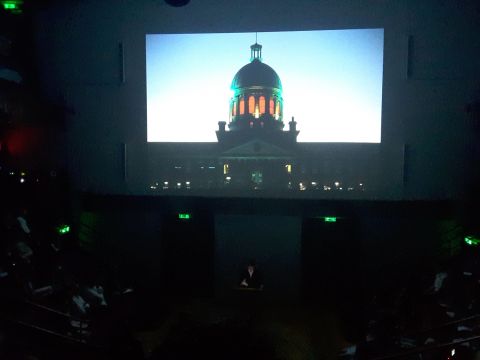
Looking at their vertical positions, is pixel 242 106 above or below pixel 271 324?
above

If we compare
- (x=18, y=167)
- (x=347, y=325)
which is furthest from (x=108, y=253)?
(x=347, y=325)

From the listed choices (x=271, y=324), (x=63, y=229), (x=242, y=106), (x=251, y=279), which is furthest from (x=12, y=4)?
(x=242, y=106)

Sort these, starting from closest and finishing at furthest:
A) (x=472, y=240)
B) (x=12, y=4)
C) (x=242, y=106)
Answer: (x=12, y=4) → (x=472, y=240) → (x=242, y=106)

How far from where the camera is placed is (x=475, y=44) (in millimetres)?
7770

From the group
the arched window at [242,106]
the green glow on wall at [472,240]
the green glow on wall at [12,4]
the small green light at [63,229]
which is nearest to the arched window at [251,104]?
the arched window at [242,106]

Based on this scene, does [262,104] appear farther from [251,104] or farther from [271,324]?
[271,324]

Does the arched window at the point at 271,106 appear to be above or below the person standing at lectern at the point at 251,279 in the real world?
above

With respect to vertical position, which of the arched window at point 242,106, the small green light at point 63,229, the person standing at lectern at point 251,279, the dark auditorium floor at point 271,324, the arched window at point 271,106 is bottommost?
the dark auditorium floor at point 271,324

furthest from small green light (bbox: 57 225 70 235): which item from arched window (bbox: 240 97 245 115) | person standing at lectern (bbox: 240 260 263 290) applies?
arched window (bbox: 240 97 245 115)

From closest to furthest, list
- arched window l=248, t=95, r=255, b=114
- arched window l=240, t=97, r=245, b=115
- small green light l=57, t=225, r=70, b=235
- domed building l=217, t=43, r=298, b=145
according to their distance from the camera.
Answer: small green light l=57, t=225, r=70, b=235 < domed building l=217, t=43, r=298, b=145 < arched window l=240, t=97, r=245, b=115 < arched window l=248, t=95, r=255, b=114

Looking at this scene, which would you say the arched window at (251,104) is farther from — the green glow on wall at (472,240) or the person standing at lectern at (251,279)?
the green glow on wall at (472,240)

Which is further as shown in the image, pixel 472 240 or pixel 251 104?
pixel 251 104

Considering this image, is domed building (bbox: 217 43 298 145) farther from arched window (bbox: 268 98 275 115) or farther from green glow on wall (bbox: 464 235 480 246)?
green glow on wall (bbox: 464 235 480 246)

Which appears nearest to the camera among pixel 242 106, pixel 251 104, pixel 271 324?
pixel 271 324
